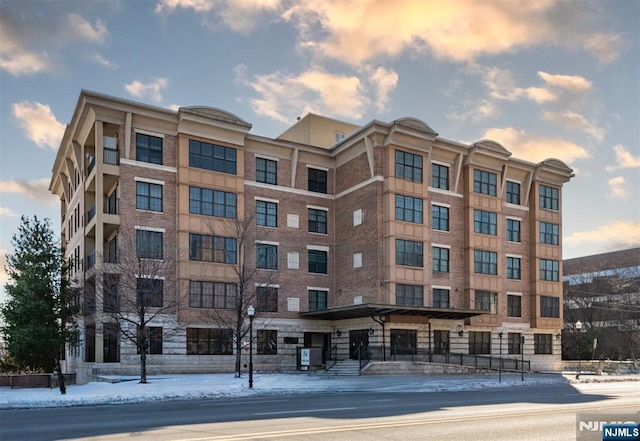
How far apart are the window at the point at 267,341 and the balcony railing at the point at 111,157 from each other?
14.9 m

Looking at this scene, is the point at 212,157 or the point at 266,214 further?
the point at 266,214

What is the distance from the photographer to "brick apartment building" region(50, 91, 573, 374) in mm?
38406

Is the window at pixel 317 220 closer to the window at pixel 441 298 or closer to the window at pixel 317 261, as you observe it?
the window at pixel 317 261

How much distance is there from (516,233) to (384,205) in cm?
1477

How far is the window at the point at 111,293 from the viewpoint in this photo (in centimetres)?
3253

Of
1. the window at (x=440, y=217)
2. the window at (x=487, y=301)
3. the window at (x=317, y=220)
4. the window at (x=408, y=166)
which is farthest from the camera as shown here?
the window at (x=487, y=301)

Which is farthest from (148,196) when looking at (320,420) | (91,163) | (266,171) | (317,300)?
(320,420)

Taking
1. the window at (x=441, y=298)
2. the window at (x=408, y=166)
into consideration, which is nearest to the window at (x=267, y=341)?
the window at (x=441, y=298)

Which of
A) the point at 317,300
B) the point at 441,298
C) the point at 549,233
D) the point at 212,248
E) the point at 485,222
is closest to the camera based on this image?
the point at 212,248

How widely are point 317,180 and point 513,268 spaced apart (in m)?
18.0

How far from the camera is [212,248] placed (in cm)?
4059

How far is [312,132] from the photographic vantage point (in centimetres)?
4956

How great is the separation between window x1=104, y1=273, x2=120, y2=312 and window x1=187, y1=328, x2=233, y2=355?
23.0ft

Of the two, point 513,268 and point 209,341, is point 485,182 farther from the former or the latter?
point 209,341
